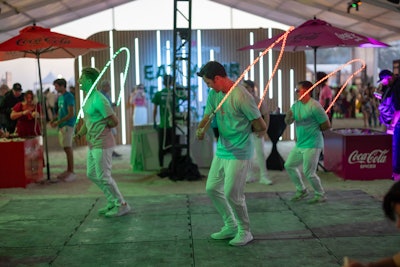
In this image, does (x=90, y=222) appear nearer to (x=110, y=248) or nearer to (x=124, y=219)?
(x=124, y=219)

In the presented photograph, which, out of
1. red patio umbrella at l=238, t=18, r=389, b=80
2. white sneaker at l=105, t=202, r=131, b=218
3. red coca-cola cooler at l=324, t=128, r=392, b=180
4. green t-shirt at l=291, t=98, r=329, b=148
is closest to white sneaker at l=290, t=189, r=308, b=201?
green t-shirt at l=291, t=98, r=329, b=148

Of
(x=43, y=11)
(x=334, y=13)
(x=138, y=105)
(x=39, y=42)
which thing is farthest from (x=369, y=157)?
(x=43, y=11)

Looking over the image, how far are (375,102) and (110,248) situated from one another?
1683 cm

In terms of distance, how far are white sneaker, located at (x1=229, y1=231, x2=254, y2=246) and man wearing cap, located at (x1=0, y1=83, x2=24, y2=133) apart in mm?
7138

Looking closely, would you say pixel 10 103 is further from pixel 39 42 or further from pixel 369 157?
pixel 369 157

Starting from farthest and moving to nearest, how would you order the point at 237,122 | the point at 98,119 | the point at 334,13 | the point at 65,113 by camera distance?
the point at 334,13 < the point at 65,113 < the point at 98,119 < the point at 237,122

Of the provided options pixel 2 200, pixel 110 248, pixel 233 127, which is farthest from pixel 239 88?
pixel 2 200

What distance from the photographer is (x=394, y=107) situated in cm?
888

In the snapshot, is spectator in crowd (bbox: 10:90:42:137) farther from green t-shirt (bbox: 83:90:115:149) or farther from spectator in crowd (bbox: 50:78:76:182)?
green t-shirt (bbox: 83:90:115:149)

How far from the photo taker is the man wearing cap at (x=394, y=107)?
884 centimetres

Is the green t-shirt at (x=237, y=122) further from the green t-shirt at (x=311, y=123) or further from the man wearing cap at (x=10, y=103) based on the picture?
the man wearing cap at (x=10, y=103)

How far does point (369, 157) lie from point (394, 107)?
0.93m

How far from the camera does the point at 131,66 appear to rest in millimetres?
15547

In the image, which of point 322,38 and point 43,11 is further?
point 43,11
